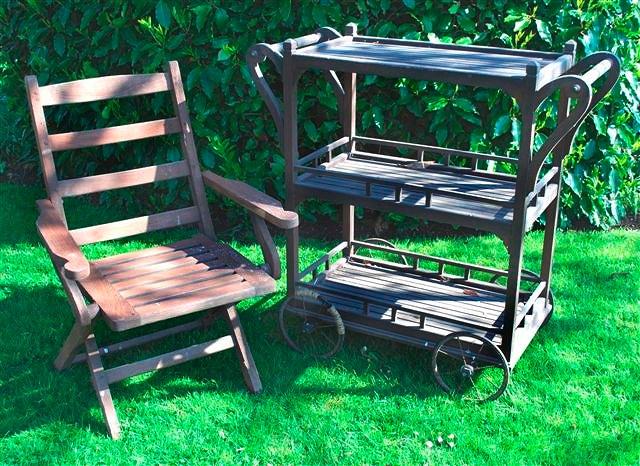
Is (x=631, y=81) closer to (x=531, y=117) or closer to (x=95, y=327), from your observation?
(x=531, y=117)

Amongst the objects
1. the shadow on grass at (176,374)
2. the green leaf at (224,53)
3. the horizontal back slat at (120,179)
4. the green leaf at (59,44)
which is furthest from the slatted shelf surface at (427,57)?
the green leaf at (59,44)

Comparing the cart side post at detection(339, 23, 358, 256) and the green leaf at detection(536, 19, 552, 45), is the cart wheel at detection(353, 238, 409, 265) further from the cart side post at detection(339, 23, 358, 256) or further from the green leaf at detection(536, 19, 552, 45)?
the green leaf at detection(536, 19, 552, 45)

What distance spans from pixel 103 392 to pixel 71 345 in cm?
34

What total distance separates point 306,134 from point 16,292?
1.89 m

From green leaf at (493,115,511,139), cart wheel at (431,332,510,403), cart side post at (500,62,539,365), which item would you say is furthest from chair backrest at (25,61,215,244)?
green leaf at (493,115,511,139)

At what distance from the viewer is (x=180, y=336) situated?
4.18 metres

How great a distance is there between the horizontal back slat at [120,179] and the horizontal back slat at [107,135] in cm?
15

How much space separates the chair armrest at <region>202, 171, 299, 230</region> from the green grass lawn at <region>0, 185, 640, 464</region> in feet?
2.41

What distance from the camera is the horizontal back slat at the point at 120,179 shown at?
3908 millimetres

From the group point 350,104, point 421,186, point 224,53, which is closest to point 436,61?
point 421,186

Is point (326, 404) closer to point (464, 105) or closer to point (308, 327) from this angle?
point (308, 327)

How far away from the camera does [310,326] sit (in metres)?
4.00

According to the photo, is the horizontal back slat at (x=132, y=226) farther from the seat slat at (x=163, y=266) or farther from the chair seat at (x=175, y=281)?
the seat slat at (x=163, y=266)

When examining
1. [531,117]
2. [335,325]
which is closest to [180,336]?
[335,325]
